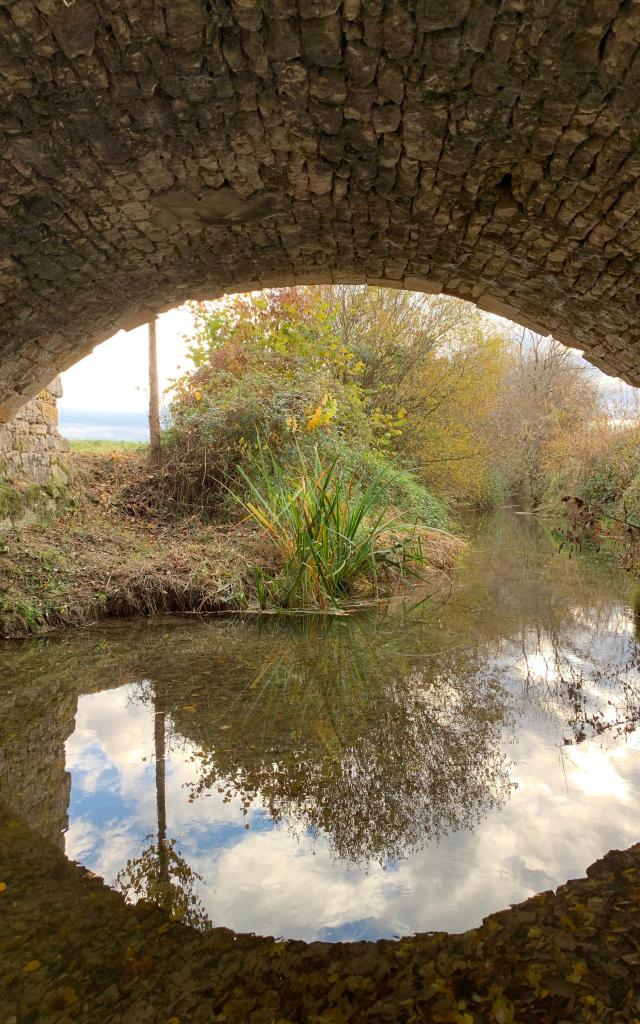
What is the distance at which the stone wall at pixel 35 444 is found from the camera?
20.7ft

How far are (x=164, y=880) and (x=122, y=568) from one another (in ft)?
12.8

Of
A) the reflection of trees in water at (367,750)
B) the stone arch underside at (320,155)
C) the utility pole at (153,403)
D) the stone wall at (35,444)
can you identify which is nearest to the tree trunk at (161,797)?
the reflection of trees in water at (367,750)

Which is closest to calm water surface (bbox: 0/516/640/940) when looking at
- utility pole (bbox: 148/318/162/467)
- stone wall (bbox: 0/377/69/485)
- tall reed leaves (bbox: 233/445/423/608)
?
tall reed leaves (bbox: 233/445/423/608)

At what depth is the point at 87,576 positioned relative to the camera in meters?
5.53

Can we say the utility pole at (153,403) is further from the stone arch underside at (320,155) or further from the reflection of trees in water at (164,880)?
the reflection of trees in water at (164,880)

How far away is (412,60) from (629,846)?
2607 millimetres

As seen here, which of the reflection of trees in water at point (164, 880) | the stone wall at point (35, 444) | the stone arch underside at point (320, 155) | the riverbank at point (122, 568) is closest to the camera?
the reflection of trees in water at point (164, 880)

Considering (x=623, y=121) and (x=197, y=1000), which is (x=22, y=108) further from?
(x=197, y=1000)

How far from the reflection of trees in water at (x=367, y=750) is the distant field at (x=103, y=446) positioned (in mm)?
6260

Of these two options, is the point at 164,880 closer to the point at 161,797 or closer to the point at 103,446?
the point at 161,797

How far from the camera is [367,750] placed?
2.84m

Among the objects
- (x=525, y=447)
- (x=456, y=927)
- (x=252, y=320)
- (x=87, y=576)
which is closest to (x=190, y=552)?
(x=87, y=576)

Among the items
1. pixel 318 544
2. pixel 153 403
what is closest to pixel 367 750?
pixel 318 544

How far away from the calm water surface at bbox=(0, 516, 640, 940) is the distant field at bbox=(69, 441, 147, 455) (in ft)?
16.8
